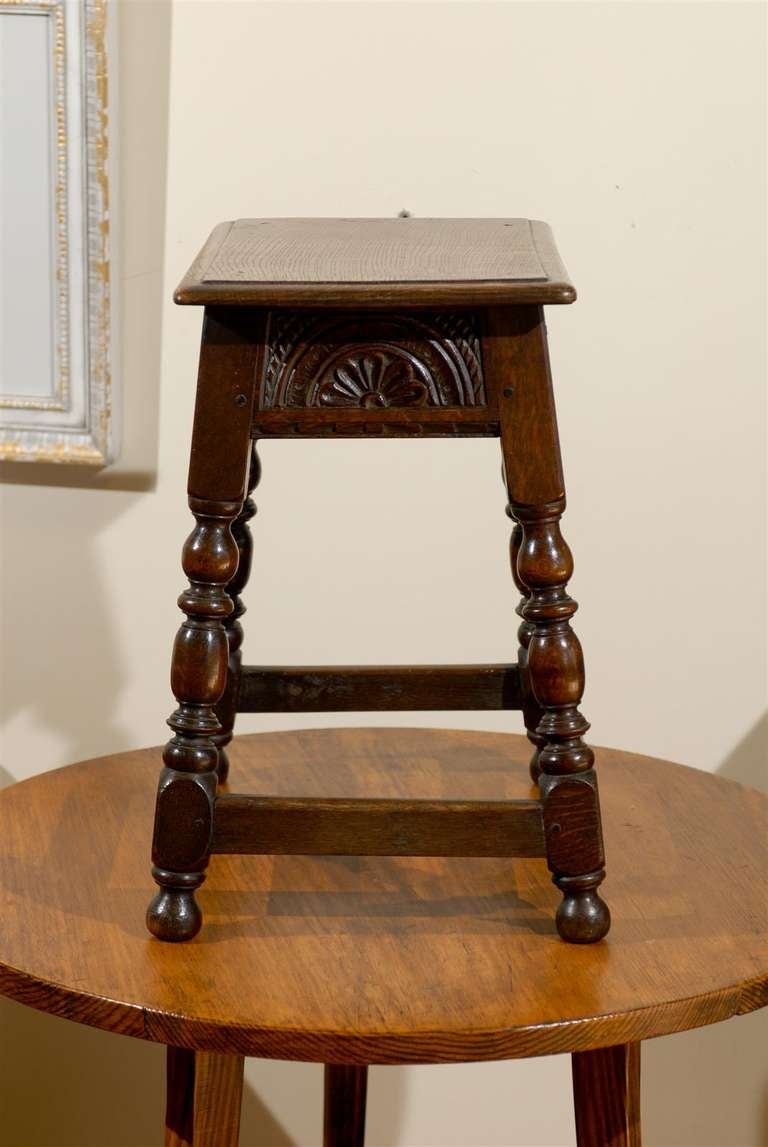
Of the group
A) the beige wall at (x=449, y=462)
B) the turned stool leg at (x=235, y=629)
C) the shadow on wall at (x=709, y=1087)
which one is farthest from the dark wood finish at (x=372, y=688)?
the shadow on wall at (x=709, y=1087)

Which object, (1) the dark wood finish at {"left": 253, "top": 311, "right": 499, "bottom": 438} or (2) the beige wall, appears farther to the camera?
(2) the beige wall

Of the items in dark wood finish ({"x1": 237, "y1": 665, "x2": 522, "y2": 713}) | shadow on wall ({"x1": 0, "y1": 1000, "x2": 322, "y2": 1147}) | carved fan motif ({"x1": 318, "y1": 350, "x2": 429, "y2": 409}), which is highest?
carved fan motif ({"x1": 318, "y1": 350, "x2": 429, "y2": 409})

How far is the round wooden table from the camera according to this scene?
0.82 m

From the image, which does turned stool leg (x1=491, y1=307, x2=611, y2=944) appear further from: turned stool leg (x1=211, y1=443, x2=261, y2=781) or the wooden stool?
turned stool leg (x1=211, y1=443, x2=261, y2=781)

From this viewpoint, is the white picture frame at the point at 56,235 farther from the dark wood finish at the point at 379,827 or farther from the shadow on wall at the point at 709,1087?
the shadow on wall at the point at 709,1087

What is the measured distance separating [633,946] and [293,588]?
0.80 meters

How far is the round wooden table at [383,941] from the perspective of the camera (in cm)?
82

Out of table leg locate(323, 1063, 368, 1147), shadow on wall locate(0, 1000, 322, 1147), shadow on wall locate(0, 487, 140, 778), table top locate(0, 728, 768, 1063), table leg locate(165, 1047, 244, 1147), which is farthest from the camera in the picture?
shadow on wall locate(0, 1000, 322, 1147)

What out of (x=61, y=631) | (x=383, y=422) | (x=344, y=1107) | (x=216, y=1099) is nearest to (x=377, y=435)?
(x=383, y=422)

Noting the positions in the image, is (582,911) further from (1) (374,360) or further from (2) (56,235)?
(2) (56,235)

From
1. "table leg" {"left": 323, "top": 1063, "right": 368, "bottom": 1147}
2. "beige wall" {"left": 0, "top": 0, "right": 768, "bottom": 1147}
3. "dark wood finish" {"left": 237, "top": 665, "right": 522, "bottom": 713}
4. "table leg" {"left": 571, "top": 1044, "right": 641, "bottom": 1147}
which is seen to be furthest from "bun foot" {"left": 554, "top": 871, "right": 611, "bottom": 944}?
"beige wall" {"left": 0, "top": 0, "right": 768, "bottom": 1147}

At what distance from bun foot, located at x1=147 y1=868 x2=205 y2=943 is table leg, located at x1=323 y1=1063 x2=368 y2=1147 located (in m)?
0.47

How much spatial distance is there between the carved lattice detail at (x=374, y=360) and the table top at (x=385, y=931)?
337 millimetres

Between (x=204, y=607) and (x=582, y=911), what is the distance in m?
0.30
